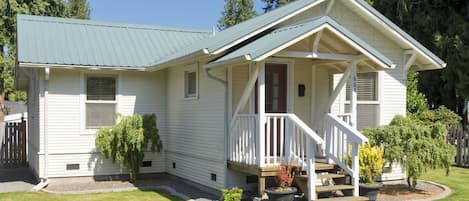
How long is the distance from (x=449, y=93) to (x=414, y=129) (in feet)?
45.9

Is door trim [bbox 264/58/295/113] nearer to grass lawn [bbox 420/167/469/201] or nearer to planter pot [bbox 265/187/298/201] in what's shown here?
planter pot [bbox 265/187/298/201]

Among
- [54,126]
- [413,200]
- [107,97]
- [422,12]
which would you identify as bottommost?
[413,200]

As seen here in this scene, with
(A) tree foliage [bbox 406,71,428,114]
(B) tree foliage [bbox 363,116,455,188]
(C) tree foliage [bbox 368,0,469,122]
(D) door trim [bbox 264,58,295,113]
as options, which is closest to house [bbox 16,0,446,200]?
(D) door trim [bbox 264,58,295,113]

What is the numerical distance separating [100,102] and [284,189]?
5976 mm

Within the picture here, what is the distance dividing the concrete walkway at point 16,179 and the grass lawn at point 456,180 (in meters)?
9.74

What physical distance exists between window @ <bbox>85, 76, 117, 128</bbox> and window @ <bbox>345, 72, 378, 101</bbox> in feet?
20.0

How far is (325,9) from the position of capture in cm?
1109

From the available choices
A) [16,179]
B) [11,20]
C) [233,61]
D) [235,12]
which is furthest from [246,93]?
[235,12]

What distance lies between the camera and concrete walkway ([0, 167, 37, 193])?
434 inches

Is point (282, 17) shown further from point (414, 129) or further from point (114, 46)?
point (114, 46)

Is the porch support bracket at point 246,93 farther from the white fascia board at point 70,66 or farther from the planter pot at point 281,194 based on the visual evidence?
the white fascia board at point 70,66

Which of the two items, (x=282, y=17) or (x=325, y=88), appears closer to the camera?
(x=282, y=17)

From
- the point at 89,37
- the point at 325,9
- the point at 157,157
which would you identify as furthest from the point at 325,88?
the point at 89,37

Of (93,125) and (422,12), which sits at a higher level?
(422,12)
